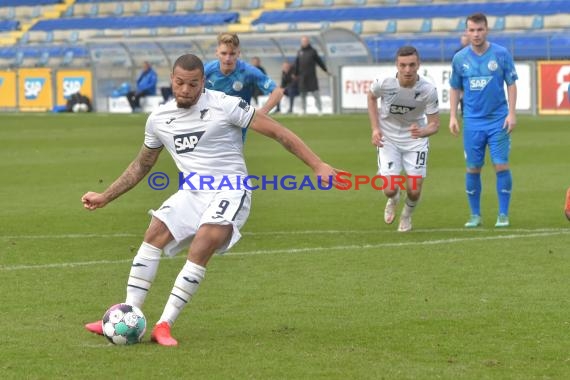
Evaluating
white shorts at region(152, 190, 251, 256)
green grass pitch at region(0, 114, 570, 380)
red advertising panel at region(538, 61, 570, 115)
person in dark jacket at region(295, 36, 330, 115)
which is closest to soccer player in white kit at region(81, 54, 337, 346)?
white shorts at region(152, 190, 251, 256)

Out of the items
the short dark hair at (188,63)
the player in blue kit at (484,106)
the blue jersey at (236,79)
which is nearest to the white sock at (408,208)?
the player in blue kit at (484,106)

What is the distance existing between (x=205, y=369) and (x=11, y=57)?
4504 cm

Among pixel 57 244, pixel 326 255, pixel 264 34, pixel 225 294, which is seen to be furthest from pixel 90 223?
pixel 264 34

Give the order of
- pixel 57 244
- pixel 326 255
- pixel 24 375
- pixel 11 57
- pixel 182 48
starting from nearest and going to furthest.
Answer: pixel 24 375 → pixel 326 255 → pixel 57 244 → pixel 182 48 → pixel 11 57

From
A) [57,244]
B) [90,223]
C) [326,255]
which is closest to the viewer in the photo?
[326,255]

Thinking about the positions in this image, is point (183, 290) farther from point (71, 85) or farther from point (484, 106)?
point (71, 85)

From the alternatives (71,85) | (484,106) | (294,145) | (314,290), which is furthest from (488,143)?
(71,85)

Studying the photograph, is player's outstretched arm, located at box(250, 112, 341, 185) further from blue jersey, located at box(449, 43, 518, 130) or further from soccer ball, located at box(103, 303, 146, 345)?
blue jersey, located at box(449, 43, 518, 130)

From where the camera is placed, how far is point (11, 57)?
165ft

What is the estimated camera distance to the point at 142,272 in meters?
7.70

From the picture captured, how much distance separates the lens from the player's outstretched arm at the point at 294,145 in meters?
7.20

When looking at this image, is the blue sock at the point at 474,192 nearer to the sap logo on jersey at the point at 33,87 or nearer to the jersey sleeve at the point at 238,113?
the jersey sleeve at the point at 238,113

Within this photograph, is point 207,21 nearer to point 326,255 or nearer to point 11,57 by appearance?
point 11,57

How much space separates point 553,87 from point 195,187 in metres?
26.1
